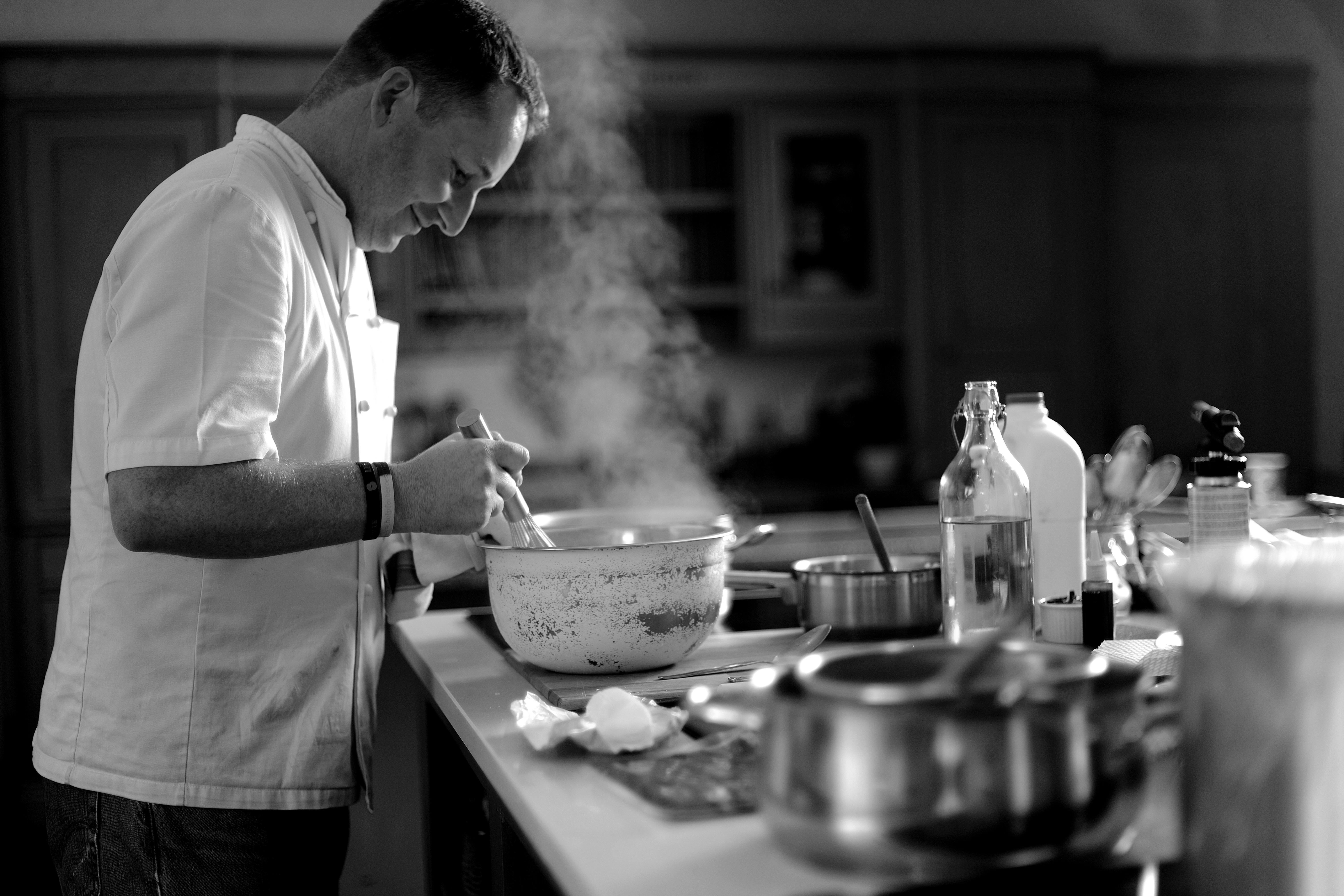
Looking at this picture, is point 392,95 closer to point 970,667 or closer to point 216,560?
point 216,560

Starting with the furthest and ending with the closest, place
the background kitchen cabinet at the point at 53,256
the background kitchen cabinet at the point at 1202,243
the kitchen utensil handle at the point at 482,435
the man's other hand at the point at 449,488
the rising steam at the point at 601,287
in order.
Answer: the background kitchen cabinet at the point at 1202,243 < the rising steam at the point at 601,287 < the background kitchen cabinet at the point at 53,256 < the kitchen utensil handle at the point at 482,435 < the man's other hand at the point at 449,488

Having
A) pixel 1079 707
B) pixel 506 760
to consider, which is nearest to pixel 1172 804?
pixel 1079 707

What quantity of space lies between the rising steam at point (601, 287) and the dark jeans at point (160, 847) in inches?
115

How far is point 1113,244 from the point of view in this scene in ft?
15.8

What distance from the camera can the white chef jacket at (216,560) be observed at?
3.70 feet

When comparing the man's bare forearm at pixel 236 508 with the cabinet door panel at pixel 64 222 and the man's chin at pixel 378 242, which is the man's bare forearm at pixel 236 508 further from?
the cabinet door panel at pixel 64 222

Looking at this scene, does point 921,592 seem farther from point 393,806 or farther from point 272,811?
point 393,806

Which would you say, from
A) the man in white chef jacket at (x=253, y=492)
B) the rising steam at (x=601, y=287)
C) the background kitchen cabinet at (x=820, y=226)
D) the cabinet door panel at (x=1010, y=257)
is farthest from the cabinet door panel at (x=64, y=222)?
the man in white chef jacket at (x=253, y=492)

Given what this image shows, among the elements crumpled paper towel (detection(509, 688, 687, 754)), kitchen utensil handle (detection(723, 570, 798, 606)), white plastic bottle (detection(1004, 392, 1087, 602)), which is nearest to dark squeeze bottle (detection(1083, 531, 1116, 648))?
white plastic bottle (detection(1004, 392, 1087, 602))

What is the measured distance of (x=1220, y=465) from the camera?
4.09ft

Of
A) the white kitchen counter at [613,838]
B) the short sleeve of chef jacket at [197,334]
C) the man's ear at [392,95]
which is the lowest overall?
the white kitchen counter at [613,838]

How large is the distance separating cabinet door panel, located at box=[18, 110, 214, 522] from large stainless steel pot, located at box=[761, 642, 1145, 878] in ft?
12.4

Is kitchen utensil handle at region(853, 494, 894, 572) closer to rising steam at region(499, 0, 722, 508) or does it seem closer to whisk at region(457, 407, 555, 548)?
whisk at region(457, 407, 555, 548)

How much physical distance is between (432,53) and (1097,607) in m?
0.93
